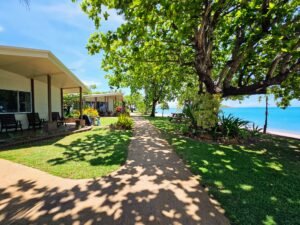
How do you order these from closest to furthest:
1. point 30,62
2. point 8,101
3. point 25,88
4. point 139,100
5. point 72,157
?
point 72,157
point 30,62
point 8,101
point 25,88
point 139,100

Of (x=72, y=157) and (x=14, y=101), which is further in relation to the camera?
(x=14, y=101)

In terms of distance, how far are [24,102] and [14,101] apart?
2.57 ft

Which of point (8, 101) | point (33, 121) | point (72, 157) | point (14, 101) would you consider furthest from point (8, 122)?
point (72, 157)

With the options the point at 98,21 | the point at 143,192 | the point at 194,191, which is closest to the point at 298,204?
the point at 194,191

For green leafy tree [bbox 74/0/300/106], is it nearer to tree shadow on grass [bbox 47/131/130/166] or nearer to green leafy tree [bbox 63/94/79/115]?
tree shadow on grass [bbox 47/131/130/166]

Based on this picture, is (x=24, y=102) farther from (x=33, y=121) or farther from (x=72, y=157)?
(x=72, y=157)

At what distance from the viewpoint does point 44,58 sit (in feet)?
25.4

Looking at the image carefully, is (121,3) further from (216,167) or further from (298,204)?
(298,204)

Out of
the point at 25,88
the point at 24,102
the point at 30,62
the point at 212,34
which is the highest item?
the point at 212,34

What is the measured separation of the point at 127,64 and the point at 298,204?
9.34m

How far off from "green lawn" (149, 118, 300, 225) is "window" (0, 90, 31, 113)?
9334 mm

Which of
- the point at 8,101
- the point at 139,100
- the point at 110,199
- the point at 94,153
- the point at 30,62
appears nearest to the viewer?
the point at 110,199

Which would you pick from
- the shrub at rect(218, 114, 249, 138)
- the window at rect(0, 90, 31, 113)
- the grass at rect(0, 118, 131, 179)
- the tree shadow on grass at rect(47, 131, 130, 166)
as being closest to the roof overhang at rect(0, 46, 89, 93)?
the window at rect(0, 90, 31, 113)

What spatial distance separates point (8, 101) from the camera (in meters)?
9.98
